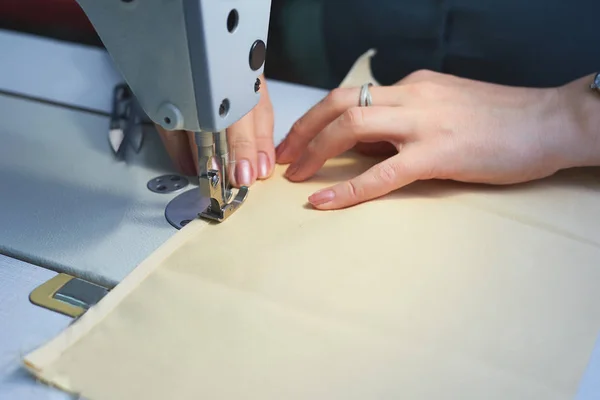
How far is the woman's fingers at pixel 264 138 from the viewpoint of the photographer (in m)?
0.88

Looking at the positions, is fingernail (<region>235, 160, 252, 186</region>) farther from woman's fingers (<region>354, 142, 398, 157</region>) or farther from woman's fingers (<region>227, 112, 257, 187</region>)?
woman's fingers (<region>354, 142, 398, 157</region>)

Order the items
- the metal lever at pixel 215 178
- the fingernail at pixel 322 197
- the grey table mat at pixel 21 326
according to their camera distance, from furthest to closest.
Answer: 1. the fingernail at pixel 322 197
2. the metal lever at pixel 215 178
3. the grey table mat at pixel 21 326

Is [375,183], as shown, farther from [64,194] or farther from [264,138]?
[64,194]

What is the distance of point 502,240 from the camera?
0.74 m

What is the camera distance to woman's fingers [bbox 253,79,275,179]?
88 cm

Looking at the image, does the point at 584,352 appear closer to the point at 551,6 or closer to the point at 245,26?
the point at 245,26

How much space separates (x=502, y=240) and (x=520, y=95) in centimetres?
29

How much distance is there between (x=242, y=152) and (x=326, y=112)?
145 millimetres

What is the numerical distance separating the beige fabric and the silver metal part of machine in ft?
0.57

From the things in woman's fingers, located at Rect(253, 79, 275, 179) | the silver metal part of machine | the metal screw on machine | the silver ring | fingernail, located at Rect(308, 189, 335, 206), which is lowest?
the metal screw on machine

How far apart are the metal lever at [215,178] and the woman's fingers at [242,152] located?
1.6 inches

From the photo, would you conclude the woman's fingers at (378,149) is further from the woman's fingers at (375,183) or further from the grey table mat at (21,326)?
the grey table mat at (21,326)

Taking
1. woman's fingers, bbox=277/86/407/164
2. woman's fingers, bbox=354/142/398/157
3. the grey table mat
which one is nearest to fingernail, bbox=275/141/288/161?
woman's fingers, bbox=277/86/407/164

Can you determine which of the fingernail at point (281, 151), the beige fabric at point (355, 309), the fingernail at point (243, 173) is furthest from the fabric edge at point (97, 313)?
the fingernail at point (281, 151)
